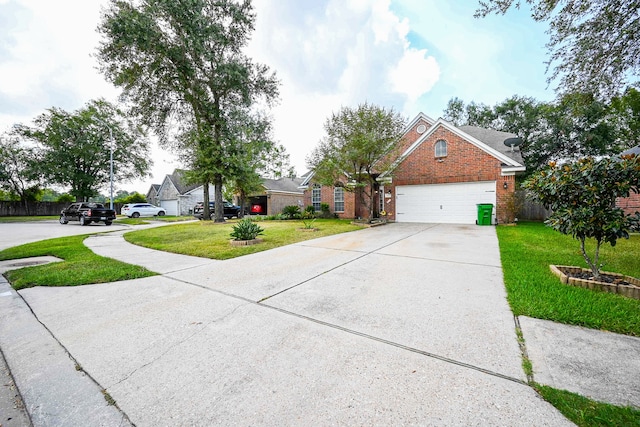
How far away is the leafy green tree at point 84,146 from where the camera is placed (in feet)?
87.2

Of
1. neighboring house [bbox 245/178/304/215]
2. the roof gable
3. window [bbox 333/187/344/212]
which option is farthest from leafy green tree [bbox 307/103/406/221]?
neighboring house [bbox 245/178/304/215]

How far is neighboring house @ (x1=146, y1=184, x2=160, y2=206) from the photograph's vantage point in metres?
36.9

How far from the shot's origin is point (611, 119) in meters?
16.5

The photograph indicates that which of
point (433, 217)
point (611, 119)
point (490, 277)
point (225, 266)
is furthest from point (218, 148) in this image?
point (611, 119)

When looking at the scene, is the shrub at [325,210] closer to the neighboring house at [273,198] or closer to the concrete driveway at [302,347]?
the neighboring house at [273,198]

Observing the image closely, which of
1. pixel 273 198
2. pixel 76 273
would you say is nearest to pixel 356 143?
pixel 76 273

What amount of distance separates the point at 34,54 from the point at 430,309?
17949 mm

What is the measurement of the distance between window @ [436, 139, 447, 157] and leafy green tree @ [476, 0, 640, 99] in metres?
6.93

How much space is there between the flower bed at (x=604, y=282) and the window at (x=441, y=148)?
33.6 ft

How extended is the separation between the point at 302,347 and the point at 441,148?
1371 centimetres

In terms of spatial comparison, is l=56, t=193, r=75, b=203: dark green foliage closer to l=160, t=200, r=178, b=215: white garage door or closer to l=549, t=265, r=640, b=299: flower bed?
l=160, t=200, r=178, b=215: white garage door

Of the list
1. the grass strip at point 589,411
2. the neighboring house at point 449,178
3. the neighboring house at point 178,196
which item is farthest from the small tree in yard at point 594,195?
the neighboring house at point 178,196

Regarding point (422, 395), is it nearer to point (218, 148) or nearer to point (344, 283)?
point (344, 283)

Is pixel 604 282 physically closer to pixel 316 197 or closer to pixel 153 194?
pixel 316 197
